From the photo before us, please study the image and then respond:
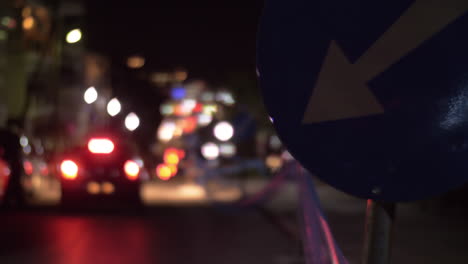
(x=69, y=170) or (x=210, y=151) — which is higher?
(x=210, y=151)

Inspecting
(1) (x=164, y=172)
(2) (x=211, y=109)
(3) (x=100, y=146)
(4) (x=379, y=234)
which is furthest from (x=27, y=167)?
(4) (x=379, y=234)

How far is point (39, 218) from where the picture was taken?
12.4m

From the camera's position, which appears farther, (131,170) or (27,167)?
(27,167)

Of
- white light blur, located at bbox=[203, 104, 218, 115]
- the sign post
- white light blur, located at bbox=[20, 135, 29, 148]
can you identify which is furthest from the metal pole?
white light blur, located at bbox=[203, 104, 218, 115]

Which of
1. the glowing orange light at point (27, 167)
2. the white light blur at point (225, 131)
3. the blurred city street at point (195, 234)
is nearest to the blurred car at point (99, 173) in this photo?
the blurred city street at point (195, 234)

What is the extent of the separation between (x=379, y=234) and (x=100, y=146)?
12323 mm

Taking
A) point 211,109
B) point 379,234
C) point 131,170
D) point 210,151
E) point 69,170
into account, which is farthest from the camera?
point 211,109

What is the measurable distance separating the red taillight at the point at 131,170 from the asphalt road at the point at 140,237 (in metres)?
0.69

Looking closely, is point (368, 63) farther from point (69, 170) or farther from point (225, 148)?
point (225, 148)

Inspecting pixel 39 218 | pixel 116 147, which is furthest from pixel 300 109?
pixel 116 147

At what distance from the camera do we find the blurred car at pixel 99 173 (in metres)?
13.8

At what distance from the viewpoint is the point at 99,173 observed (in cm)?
1388

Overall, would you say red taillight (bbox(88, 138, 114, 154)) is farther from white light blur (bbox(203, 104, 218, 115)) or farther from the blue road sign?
the blue road sign

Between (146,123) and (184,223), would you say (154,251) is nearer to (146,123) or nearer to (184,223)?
(184,223)
